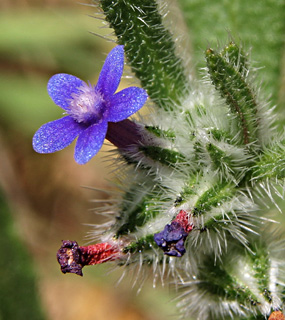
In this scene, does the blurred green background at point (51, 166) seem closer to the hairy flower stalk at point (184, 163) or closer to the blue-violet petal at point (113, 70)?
the hairy flower stalk at point (184, 163)

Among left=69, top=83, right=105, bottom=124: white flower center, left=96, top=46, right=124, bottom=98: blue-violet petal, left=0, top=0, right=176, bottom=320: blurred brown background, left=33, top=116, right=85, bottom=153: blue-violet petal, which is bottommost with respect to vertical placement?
left=0, top=0, right=176, bottom=320: blurred brown background

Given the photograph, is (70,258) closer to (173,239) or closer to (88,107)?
(173,239)

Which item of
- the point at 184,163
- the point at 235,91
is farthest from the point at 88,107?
the point at 235,91

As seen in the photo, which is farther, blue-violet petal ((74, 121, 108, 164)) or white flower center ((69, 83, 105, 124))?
white flower center ((69, 83, 105, 124))

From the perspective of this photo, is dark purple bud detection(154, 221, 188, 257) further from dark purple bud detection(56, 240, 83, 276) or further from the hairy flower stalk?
dark purple bud detection(56, 240, 83, 276)

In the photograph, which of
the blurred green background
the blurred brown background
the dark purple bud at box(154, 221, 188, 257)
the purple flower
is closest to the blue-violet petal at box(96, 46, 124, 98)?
the purple flower

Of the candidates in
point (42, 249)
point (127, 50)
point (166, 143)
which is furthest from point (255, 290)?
point (42, 249)
